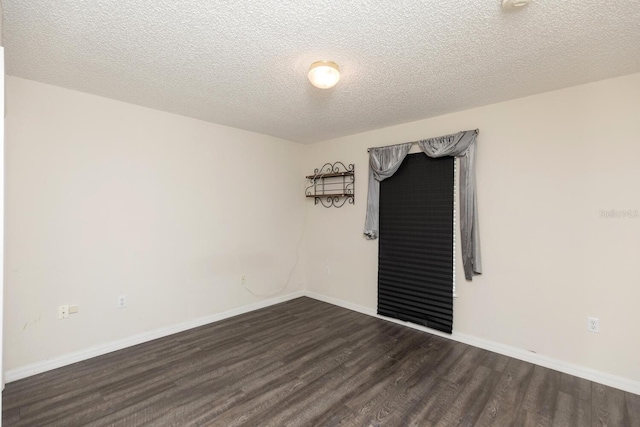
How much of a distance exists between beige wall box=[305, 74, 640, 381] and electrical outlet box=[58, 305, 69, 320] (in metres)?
3.71

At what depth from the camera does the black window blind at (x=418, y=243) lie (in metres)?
3.23

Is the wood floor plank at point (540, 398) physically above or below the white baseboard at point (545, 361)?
below

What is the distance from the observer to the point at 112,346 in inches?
112

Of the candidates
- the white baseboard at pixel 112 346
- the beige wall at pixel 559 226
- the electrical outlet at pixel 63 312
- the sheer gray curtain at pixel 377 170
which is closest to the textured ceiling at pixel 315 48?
the beige wall at pixel 559 226

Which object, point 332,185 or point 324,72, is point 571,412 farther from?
point 332,185

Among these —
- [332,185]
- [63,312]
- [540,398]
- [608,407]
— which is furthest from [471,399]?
[63,312]

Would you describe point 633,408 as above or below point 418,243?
below

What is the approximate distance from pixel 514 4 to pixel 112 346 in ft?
13.2

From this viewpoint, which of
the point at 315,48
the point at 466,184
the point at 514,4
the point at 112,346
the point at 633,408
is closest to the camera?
the point at 514,4

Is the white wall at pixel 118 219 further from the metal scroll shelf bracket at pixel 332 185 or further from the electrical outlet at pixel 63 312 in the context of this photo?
the metal scroll shelf bracket at pixel 332 185

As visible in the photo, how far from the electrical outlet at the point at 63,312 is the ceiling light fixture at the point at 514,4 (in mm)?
3889

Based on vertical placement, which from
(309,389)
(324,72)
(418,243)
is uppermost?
(324,72)

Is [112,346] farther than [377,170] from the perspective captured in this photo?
No

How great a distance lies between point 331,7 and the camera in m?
1.62
